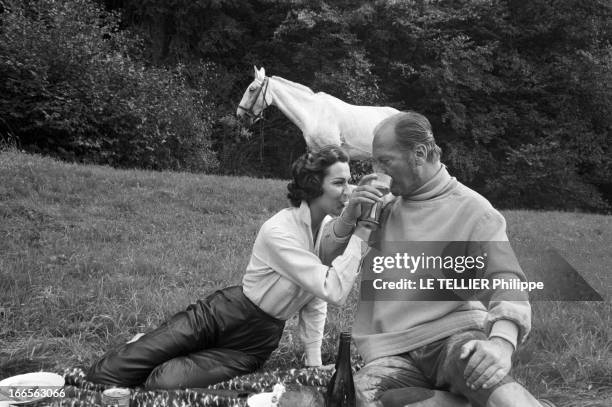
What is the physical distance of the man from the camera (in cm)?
207

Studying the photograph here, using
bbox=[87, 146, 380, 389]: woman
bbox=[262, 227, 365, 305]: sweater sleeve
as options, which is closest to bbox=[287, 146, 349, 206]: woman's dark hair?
bbox=[87, 146, 380, 389]: woman

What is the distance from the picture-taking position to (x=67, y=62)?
10.4 m

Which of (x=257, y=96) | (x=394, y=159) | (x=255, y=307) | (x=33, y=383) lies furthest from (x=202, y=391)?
(x=257, y=96)

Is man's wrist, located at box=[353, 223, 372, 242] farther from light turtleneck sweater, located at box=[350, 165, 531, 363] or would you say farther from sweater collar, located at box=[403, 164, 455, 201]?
sweater collar, located at box=[403, 164, 455, 201]

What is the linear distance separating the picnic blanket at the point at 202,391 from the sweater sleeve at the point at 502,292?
94 centimetres

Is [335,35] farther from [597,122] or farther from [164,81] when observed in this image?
[597,122]

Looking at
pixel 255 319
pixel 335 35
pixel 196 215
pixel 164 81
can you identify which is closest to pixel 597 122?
pixel 335 35

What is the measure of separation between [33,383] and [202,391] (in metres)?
0.82

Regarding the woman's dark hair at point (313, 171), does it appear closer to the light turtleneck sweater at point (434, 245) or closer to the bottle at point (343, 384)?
the light turtleneck sweater at point (434, 245)

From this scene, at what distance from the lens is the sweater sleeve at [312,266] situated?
2.55 m

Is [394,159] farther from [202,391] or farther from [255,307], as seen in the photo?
[202,391]

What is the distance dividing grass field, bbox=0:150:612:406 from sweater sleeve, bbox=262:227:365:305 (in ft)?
3.29

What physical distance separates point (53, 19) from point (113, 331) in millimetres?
8875

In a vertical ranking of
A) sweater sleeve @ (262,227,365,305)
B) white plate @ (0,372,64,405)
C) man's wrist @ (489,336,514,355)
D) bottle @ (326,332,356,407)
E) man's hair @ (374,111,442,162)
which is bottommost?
white plate @ (0,372,64,405)
